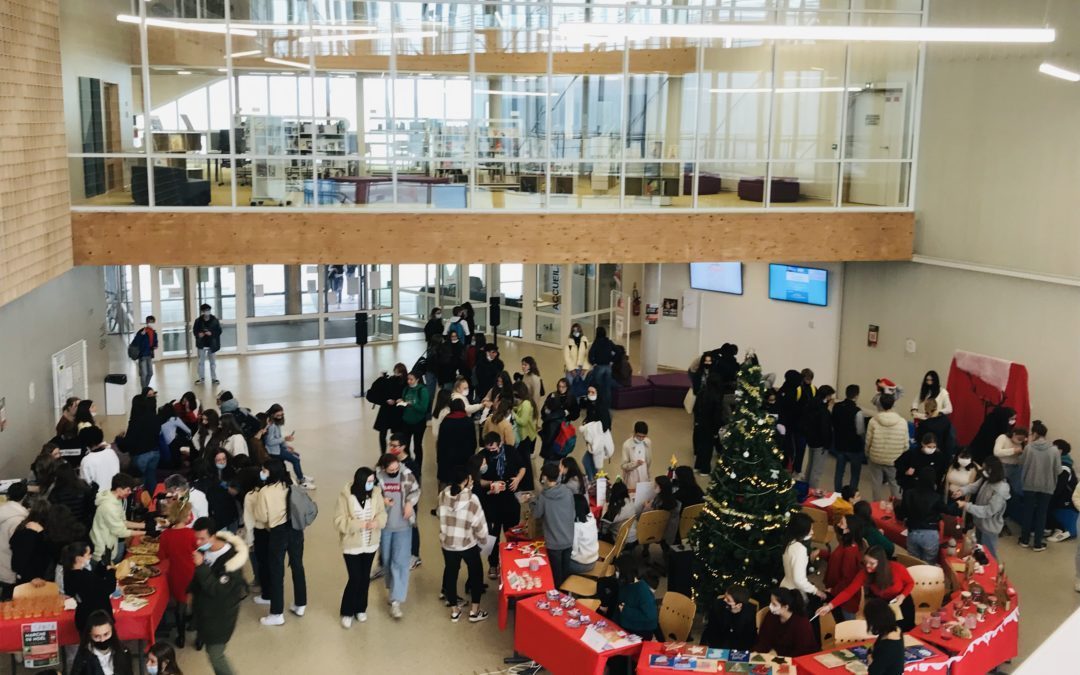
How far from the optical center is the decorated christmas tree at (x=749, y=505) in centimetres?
905

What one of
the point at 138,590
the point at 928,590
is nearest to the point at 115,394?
the point at 138,590

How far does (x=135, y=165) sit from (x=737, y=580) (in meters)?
8.94

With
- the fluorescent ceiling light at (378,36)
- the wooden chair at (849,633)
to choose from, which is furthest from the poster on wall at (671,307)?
the wooden chair at (849,633)

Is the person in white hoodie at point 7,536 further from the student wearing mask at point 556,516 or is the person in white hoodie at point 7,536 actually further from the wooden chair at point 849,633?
the wooden chair at point 849,633

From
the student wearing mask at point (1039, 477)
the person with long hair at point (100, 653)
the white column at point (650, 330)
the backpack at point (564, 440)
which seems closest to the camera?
the person with long hair at point (100, 653)

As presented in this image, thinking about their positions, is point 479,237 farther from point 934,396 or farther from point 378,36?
point 934,396

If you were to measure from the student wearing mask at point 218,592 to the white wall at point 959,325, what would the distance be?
10.0 m

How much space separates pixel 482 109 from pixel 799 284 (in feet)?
20.3

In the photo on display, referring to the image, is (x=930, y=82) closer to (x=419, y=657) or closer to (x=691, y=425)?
(x=691, y=425)

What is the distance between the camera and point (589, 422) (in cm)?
1227

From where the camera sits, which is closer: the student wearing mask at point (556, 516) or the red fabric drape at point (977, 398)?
the student wearing mask at point (556, 516)

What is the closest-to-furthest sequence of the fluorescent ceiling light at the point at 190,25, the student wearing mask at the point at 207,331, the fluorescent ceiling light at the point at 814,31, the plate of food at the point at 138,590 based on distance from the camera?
the plate of food at the point at 138,590
the fluorescent ceiling light at the point at 814,31
the fluorescent ceiling light at the point at 190,25
the student wearing mask at the point at 207,331

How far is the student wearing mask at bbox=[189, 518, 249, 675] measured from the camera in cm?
750

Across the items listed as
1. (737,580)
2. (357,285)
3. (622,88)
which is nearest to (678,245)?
(622,88)
